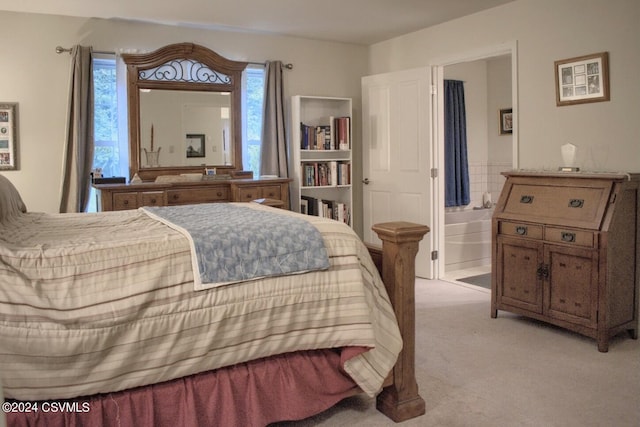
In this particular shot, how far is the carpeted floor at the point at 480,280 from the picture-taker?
499cm

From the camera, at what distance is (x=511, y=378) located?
280 cm

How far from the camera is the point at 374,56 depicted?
19.5 feet

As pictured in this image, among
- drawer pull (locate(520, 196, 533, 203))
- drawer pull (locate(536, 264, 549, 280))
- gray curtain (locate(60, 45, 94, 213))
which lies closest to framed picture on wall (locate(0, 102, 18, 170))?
gray curtain (locate(60, 45, 94, 213))

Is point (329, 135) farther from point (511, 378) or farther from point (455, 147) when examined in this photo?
point (511, 378)

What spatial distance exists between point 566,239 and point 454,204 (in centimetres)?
289

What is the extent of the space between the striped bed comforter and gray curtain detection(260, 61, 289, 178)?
314cm

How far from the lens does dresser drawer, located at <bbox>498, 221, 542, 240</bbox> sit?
358cm

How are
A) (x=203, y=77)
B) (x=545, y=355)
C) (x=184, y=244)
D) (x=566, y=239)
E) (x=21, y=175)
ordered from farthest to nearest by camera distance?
(x=203, y=77)
(x=21, y=175)
(x=566, y=239)
(x=545, y=355)
(x=184, y=244)

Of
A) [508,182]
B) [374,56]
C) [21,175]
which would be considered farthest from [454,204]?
[21,175]

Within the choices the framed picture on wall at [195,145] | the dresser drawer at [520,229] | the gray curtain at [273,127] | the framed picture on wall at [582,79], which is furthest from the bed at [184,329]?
the gray curtain at [273,127]

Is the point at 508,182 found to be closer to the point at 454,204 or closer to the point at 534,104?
the point at 534,104

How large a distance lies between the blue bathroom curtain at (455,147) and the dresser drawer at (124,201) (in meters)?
3.48

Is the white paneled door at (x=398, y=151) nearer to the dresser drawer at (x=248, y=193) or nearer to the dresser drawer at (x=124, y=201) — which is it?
the dresser drawer at (x=248, y=193)

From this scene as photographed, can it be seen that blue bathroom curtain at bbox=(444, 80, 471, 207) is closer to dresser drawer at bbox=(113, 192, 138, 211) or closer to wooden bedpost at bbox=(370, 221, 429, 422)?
dresser drawer at bbox=(113, 192, 138, 211)
